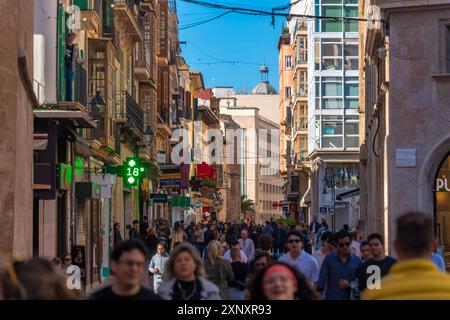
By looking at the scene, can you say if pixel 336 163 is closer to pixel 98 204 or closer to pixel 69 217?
pixel 98 204

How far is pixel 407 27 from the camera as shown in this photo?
24797 millimetres

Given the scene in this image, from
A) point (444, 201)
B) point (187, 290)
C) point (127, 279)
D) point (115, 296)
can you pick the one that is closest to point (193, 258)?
point (187, 290)

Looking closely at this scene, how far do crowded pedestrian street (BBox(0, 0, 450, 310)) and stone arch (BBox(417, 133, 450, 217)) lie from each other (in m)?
0.03

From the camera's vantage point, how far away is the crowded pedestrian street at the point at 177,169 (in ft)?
25.1

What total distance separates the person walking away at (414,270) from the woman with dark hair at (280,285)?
42.1 inches

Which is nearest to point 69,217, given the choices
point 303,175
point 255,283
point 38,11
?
point 38,11

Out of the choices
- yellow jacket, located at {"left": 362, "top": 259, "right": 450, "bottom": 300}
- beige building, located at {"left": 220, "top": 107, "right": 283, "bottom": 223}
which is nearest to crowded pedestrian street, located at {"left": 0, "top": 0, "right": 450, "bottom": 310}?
yellow jacket, located at {"left": 362, "top": 259, "right": 450, "bottom": 300}

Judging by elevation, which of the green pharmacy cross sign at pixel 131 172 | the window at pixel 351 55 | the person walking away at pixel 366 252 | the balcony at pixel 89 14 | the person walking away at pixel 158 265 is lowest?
the person walking away at pixel 158 265

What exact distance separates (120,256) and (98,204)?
99.0 feet

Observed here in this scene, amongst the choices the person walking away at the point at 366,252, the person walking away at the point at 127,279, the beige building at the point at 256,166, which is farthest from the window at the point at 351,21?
the beige building at the point at 256,166

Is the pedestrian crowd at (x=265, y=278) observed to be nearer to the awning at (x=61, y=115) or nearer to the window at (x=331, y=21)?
the awning at (x=61, y=115)

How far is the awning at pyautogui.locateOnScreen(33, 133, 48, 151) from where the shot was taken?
26328 millimetres

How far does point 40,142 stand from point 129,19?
18983 mm

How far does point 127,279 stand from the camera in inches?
303
